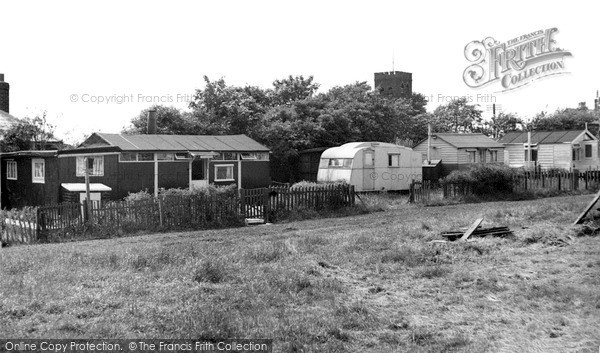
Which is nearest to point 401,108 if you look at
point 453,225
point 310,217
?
point 310,217

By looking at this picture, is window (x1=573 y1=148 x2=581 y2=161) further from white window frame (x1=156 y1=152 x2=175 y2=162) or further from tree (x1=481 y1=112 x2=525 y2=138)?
white window frame (x1=156 y1=152 x2=175 y2=162)

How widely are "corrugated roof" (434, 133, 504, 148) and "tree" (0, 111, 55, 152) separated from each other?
1025 inches

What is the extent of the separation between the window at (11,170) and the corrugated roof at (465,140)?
2709 centimetres

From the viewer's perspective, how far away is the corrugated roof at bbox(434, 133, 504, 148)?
42.9 metres

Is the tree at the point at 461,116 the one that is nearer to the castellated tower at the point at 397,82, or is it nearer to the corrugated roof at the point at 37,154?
the castellated tower at the point at 397,82

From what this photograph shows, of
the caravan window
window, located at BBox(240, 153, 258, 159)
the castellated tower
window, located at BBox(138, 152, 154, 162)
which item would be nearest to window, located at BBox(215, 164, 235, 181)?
window, located at BBox(240, 153, 258, 159)

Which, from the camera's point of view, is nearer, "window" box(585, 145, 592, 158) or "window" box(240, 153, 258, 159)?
"window" box(240, 153, 258, 159)

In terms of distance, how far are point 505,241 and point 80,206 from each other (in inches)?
524

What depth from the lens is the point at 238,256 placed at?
485 inches

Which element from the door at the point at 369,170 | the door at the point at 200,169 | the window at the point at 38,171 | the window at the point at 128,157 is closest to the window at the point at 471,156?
the door at the point at 369,170

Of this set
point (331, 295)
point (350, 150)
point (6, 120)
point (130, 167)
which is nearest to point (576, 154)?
point (350, 150)

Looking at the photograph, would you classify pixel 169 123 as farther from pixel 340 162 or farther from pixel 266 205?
pixel 266 205

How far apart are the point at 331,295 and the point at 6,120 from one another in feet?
111

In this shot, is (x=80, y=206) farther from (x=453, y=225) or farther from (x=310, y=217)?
(x=453, y=225)
